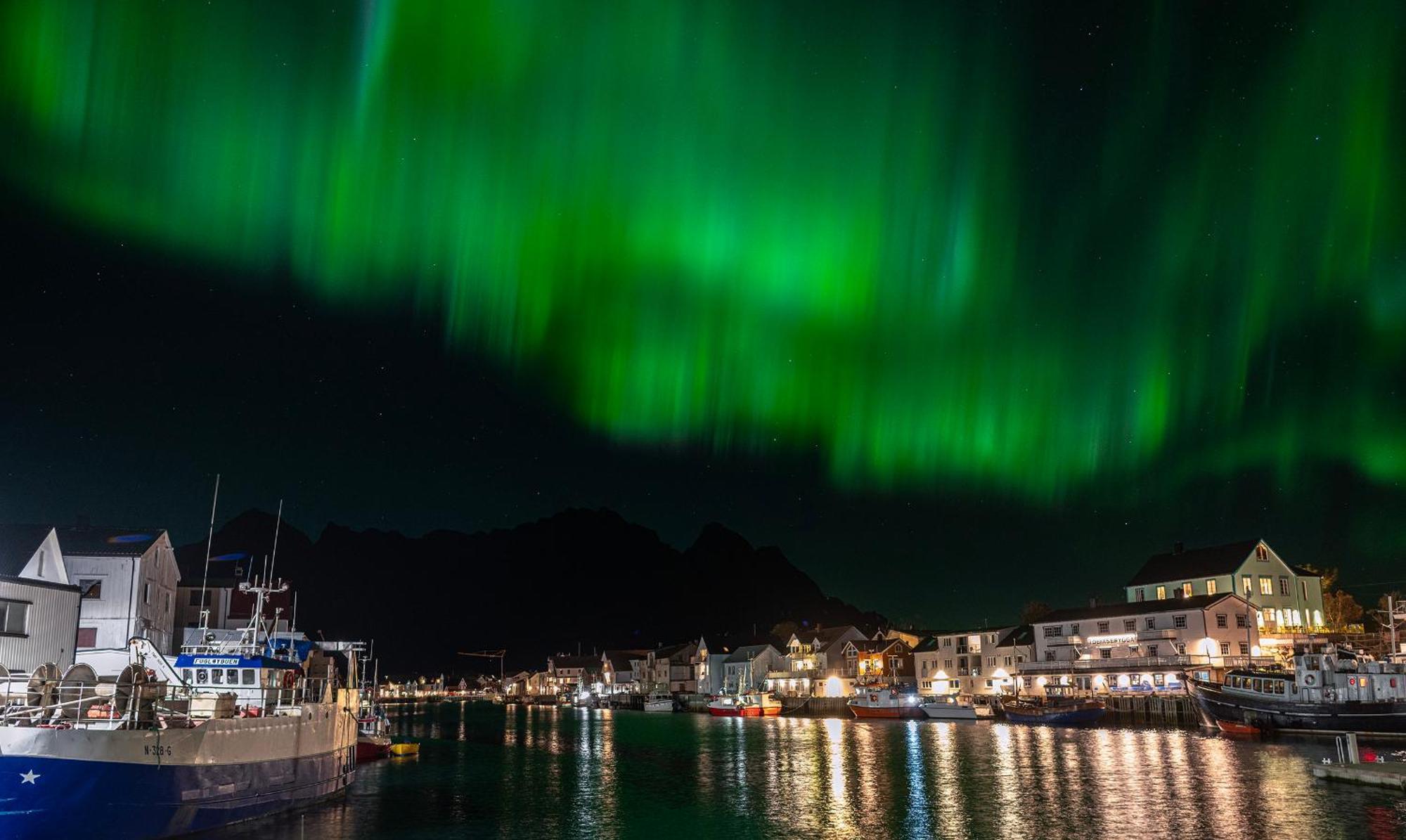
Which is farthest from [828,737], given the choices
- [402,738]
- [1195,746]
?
[402,738]

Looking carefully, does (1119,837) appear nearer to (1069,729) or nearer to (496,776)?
(496,776)

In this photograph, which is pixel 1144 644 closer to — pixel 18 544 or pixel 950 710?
pixel 950 710

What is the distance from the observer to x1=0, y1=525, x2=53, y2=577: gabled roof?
53.8 metres

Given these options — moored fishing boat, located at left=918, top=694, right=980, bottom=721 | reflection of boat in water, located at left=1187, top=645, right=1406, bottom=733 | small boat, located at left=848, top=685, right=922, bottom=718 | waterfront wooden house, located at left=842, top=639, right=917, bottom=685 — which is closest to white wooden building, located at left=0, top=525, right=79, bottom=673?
reflection of boat in water, located at left=1187, top=645, right=1406, bottom=733

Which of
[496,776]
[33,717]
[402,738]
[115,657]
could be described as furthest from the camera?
[402,738]

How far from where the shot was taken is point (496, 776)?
63.3 m

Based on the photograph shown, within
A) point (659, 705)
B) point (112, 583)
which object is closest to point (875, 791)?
point (112, 583)

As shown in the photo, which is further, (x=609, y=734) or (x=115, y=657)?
(x=609, y=734)

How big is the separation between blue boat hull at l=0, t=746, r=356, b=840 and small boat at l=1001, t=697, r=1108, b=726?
3169 inches

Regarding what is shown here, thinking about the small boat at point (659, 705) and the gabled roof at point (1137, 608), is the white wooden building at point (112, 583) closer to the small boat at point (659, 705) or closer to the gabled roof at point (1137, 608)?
the gabled roof at point (1137, 608)

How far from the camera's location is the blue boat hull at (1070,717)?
96.1 metres

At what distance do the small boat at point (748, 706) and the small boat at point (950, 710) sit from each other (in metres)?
32.3

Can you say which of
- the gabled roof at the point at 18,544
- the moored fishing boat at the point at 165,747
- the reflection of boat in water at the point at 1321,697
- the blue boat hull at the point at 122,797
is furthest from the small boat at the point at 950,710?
the gabled roof at the point at 18,544

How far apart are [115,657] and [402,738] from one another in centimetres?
4935
